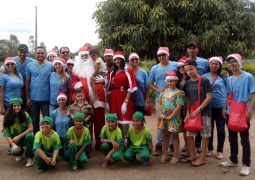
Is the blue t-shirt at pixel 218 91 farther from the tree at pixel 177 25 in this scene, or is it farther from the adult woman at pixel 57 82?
the tree at pixel 177 25

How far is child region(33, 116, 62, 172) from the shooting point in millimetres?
4969

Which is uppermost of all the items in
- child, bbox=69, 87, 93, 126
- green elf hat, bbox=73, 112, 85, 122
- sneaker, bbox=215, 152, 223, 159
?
child, bbox=69, 87, 93, 126

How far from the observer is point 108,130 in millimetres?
5461

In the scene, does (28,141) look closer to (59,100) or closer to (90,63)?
(59,100)

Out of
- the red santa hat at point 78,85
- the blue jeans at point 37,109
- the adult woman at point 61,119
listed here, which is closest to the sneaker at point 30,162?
the adult woman at point 61,119

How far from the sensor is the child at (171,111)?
17.2ft

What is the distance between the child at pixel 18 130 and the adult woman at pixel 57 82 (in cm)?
56

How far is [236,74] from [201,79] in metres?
0.51

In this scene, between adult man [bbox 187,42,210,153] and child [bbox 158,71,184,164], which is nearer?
child [bbox 158,71,184,164]

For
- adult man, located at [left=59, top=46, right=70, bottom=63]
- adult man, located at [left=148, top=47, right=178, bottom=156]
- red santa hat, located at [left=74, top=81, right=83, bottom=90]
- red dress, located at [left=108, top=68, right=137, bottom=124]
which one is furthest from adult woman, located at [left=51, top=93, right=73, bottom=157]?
adult man, located at [left=59, top=46, right=70, bottom=63]

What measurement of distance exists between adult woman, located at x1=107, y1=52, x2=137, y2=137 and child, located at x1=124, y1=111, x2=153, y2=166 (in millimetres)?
306

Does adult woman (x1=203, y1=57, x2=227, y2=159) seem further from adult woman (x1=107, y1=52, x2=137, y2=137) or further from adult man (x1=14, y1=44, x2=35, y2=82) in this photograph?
adult man (x1=14, y1=44, x2=35, y2=82)

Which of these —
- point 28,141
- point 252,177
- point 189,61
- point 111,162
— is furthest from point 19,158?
point 252,177

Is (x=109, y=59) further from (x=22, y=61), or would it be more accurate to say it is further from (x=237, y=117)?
(x=237, y=117)
